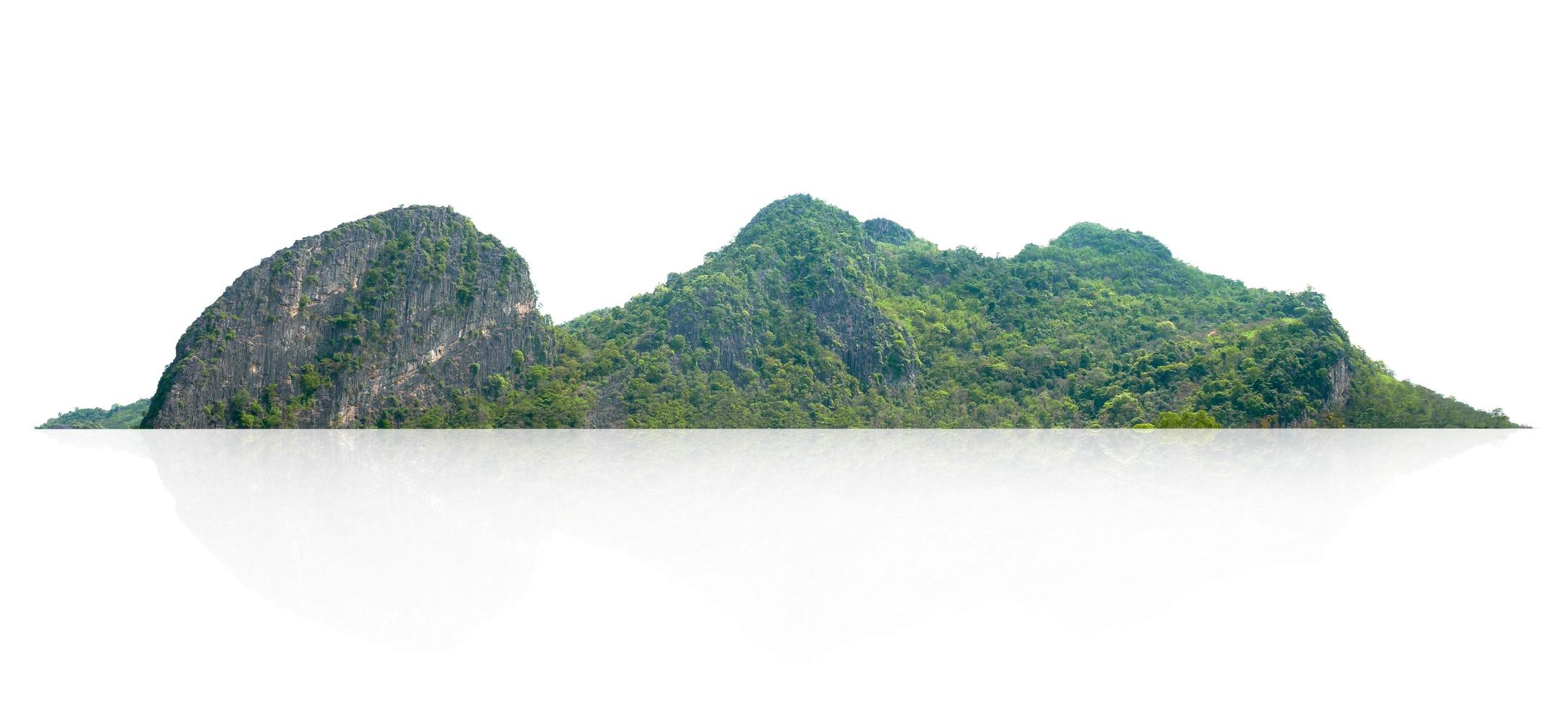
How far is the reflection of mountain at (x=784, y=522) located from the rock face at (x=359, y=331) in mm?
14638

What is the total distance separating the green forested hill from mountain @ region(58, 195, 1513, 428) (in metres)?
0.12

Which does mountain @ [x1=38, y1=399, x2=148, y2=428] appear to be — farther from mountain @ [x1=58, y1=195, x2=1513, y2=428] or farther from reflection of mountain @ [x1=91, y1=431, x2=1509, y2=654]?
reflection of mountain @ [x1=91, y1=431, x2=1509, y2=654]

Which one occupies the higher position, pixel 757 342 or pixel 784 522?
pixel 757 342

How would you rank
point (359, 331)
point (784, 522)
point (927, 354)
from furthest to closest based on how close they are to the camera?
point (927, 354) → point (359, 331) → point (784, 522)

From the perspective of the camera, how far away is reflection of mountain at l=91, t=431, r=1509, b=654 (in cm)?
1123

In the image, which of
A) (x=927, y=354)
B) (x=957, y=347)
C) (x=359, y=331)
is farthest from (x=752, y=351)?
(x=359, y=331)

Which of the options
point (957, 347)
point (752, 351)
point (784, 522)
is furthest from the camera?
point (957, 347)

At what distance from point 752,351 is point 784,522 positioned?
122 feet

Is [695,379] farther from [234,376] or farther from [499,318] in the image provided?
[234,376]

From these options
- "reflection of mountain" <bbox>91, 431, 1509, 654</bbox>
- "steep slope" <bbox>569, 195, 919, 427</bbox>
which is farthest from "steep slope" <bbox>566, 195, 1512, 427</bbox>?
"reflection of mountain" <bbox>91, 431, 1509, 654</bbox>

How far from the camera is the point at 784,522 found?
15.8 m

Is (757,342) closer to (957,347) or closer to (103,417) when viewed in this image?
(957,347)

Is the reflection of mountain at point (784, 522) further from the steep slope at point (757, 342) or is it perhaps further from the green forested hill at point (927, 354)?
the steep slope at point (757, 342)

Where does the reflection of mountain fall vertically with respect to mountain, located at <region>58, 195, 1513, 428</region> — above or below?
below
